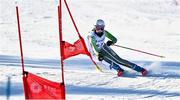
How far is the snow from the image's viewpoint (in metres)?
11.4

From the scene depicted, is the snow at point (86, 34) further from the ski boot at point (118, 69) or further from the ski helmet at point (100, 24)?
the ski helmet at point (100, 24)

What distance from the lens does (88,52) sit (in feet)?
43.2

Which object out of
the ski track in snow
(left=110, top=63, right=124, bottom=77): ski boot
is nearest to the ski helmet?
(left=110, top=63, right=124, bottom=77): ski boot

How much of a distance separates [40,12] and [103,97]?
40.3 ft

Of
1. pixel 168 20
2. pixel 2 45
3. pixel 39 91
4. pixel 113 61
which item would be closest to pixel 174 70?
pixel 113 61

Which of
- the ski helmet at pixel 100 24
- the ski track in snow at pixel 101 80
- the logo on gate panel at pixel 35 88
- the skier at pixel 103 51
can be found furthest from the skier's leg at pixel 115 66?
the logo on gate panel at pixel 35 88

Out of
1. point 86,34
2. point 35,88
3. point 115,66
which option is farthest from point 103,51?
point 86,34

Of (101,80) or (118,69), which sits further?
(118,69)

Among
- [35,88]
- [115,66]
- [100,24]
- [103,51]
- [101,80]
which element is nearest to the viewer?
[35,88]

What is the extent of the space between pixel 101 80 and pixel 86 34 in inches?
278

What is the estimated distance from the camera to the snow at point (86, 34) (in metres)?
11.4

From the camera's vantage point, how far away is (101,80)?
1208 cm

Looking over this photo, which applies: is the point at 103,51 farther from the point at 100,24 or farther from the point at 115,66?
the point at 100,24

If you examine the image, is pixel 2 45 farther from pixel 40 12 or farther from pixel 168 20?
pixel 168 20
